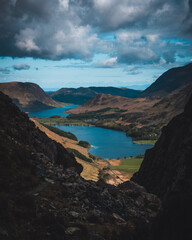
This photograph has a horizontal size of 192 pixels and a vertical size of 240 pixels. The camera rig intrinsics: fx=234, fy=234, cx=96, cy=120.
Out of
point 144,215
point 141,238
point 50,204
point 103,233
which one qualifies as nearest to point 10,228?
Result: point 50,204

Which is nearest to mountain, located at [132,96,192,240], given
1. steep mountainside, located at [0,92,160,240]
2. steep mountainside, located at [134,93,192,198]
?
steep mountainside, located at [134,93,192,198]

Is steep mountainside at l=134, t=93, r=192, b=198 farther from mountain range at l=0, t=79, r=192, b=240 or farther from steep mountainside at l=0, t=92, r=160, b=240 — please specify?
mountain range at l=0, t=79, r=192, b=240

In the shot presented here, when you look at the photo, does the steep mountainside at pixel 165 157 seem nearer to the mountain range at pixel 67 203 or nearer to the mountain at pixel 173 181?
the mountain at pixel 173 181

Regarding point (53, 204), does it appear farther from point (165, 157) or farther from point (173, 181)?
point (165, 157)

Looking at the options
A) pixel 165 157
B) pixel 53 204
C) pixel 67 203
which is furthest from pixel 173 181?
pixel 165 157

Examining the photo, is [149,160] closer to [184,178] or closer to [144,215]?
[144,215]

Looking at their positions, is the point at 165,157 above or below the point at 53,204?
below
